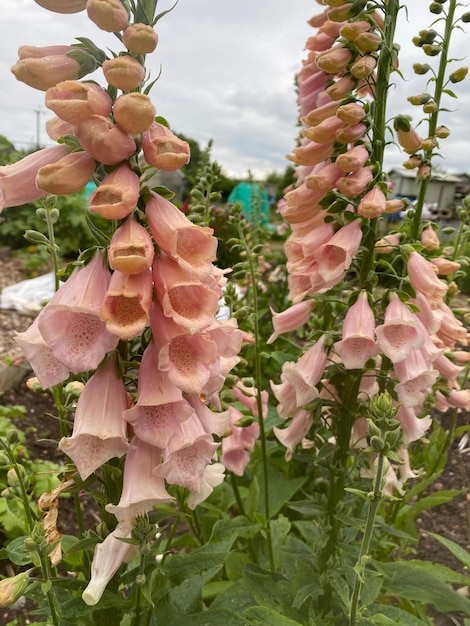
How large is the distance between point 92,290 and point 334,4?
3.50ft

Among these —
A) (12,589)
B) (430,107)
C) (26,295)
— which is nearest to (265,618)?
(12,589)

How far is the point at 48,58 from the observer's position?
1.07 metres

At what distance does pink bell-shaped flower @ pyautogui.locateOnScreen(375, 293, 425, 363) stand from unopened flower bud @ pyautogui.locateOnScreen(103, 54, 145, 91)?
34.1 inches

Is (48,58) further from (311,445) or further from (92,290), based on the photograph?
(311,445)

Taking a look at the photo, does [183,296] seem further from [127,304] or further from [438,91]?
[438,91]

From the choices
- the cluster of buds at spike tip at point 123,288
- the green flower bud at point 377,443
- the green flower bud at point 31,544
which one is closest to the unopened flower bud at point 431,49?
the cluster of buds at spike tip at point 123,288

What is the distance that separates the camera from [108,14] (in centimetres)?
99

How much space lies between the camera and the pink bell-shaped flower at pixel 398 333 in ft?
4.75

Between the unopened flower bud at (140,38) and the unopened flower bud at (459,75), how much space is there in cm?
120

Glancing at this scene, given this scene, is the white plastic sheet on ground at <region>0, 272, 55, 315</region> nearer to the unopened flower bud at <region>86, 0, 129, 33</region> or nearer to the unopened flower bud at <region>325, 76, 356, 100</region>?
the unopened flower bud at <region>325, 76, 356, 100</region>

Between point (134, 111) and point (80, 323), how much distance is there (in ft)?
1.36

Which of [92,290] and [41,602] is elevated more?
[92,290]

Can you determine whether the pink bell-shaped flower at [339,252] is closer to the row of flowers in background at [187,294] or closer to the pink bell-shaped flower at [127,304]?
the row of flowers in background at [187,294]

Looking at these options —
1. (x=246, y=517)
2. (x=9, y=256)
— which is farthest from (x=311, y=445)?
(x=9, y=256)
